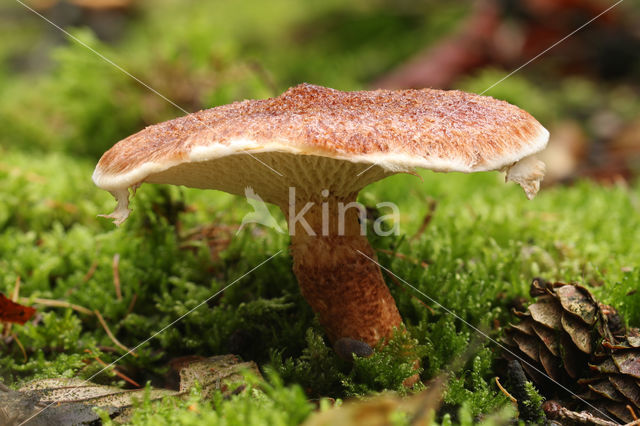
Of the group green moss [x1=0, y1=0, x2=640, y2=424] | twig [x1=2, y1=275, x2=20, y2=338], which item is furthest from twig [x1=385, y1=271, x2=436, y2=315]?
twig [x1=2, y1=275, x2=20, y2=338]

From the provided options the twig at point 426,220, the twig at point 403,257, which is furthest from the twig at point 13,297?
the twig at point 426,220

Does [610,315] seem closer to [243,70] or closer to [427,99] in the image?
[427,99]

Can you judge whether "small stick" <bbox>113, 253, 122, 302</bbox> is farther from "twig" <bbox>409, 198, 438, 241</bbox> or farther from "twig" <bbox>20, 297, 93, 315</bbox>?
"twig" <bbox>409, 198, 438, 241</bbox>

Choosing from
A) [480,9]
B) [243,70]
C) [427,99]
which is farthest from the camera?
[480,9]

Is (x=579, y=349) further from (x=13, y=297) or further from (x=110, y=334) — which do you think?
(x=13, y=297)

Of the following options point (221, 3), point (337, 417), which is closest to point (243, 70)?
point (337, 417)
